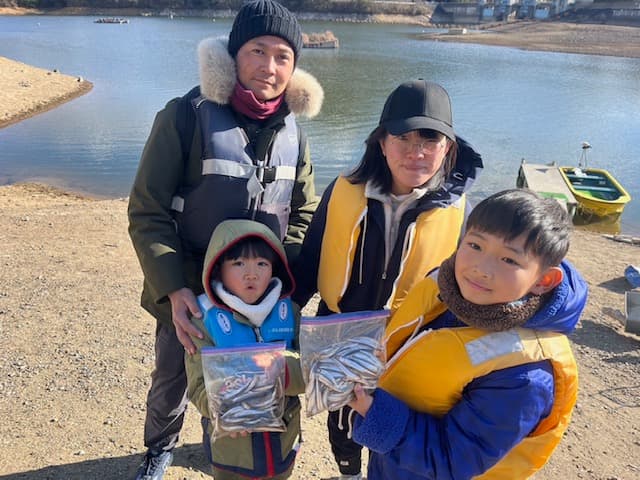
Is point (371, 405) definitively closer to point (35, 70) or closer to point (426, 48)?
point (35, 70)

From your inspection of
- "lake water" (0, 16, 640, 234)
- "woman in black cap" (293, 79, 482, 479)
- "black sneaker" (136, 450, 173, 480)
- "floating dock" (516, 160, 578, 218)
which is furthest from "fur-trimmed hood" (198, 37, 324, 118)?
"floating dock" (516, 160, 578, 218)

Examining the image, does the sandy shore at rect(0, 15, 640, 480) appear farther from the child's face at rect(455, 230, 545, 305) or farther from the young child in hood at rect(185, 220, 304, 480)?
the child's face at rect(455, 230, 545, 305)

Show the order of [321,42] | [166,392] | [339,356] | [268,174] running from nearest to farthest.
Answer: [339,356], [268,174], [166,392], [321,42]

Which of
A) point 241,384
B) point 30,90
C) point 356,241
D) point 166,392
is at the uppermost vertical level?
point 30,90

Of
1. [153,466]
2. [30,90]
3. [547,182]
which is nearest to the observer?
[153,466]

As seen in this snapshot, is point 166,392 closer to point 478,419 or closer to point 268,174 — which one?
point 268,174

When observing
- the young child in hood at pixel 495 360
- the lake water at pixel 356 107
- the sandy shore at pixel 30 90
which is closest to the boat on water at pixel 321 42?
the lake water at pixel 356 107

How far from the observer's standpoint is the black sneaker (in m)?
3.35

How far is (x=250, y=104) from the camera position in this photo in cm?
262

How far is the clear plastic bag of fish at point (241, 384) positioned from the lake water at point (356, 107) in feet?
39.0

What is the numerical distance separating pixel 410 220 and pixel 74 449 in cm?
297

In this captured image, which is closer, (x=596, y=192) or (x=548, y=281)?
(x=548, y=281)

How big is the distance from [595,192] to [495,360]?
588 inches

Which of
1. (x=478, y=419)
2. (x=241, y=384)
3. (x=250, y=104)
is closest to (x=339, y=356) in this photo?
(x=241, y=384)
